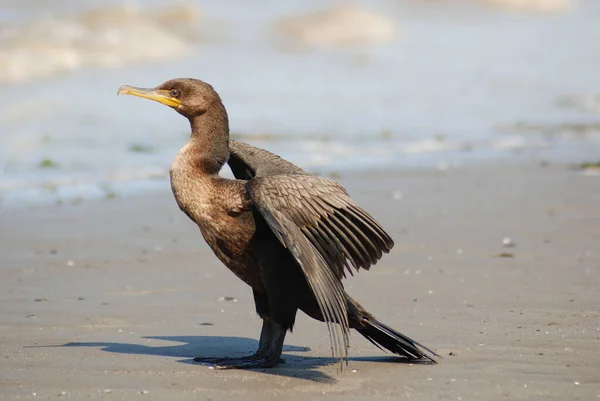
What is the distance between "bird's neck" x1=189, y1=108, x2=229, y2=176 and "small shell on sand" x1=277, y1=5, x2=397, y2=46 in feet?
97.4

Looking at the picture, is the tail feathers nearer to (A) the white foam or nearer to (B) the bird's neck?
(B) the bird's neck

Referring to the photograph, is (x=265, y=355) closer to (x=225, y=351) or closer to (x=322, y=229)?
(x=225, y=351)

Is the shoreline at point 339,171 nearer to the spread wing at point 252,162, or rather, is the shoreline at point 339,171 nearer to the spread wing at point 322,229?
the spread wing at point 252,162

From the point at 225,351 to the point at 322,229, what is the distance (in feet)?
4.05

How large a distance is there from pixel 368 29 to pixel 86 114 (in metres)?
21.5

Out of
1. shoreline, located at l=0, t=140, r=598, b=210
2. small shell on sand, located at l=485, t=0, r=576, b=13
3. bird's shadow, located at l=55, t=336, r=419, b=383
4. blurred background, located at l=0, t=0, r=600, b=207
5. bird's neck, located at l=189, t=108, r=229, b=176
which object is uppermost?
small shell on sand, located at l=485, t=0, r=576, b=13

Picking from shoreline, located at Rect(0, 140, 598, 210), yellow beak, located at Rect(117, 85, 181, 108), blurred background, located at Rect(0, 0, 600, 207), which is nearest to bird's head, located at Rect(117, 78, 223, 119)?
yellow beak, located at Rect(117, 85, 181, 108)

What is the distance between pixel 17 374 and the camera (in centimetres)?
604

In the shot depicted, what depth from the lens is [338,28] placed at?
129ft

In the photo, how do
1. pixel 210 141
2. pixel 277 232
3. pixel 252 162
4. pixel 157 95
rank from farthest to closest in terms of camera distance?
pixel 252 162 → pixel 157 95 → pixel 210 141 → pixel 277 232

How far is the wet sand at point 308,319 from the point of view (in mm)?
5941

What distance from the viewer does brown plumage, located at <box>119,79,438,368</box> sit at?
6016 mm

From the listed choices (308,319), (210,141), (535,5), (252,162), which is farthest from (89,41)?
(535,5)

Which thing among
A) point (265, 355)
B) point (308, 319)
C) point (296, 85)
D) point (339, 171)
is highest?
point (296, 85)
